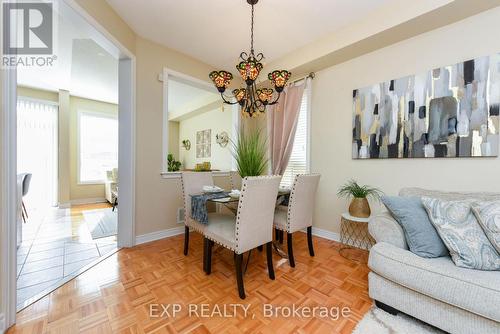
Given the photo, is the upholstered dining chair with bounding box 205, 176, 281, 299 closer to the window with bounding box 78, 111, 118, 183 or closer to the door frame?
the door frame

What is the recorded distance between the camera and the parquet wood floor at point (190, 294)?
1333 mm

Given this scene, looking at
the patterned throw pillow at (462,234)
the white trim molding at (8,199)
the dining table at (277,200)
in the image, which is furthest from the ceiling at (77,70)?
the patterned throw pillow at (462,234)

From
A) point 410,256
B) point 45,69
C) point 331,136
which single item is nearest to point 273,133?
point 331,136

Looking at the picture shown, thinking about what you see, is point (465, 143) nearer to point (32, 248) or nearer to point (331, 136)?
point (331, 136)

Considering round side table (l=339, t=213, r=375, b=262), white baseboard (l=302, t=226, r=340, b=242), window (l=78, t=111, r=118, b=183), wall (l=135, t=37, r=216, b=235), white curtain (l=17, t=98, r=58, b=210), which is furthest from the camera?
window (l=78, t=111, r=118, b=183)

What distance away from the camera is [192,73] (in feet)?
10.3

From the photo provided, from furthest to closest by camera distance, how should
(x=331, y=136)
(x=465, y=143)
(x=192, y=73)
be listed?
(x=192, y=73), (x=331, y=136), (x=465, y=143)

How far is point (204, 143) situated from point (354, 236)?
4325 millimetres

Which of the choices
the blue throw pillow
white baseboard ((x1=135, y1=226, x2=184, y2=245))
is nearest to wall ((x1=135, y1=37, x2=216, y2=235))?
white baseboard ((x1=135, y1=226, x2=184, y2=245))

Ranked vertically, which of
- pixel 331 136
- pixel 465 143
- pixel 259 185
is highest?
pixel 331 136

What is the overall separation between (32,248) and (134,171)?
149 cm

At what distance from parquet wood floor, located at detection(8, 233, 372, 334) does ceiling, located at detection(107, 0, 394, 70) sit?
8.72ft

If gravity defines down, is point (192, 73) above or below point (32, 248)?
above

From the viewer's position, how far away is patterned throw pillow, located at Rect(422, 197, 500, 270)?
125 cm
